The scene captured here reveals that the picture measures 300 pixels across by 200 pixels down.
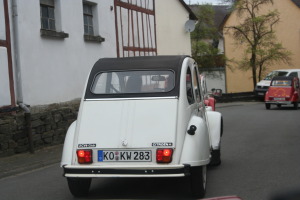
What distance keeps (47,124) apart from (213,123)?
5.47 m

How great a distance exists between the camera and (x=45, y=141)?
11.9 m

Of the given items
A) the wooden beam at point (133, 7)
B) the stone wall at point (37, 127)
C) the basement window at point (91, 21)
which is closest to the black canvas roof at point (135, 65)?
the stone wall at point (37, 127)

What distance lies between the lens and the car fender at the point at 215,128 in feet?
25.4

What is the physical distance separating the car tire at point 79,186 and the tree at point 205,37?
102ft

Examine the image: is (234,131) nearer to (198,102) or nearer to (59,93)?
(59,93)

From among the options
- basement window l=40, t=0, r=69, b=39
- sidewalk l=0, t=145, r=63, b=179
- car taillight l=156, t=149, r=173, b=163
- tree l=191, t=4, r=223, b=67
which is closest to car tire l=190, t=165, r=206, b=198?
car taillight l=156, t=149, r=173, b=163

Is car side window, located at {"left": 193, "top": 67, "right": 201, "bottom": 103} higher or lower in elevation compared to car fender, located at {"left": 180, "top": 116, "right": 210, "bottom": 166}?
higher

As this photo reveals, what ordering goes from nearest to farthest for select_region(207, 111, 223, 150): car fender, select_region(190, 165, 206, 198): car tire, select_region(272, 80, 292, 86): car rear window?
select_region(190, 165, 206, 198): car tire → select_region(207, 111, 223, 150): car fender → select_region(272, 80, 292, 86): car rear window

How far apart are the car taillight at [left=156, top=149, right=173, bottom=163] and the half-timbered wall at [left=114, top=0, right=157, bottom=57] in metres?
12.4

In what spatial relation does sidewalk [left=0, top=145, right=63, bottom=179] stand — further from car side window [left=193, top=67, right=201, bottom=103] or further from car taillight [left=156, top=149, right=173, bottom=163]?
car taillight [left=156, top=149, right=173, bottom=163]

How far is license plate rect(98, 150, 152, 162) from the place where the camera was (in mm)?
5742

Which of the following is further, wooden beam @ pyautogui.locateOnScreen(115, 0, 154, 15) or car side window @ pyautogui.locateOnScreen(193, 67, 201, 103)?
wooden beam @ pyautogui.locateOnScreen(115, 0, 154, 15)

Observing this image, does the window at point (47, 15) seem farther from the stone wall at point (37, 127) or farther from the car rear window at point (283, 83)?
the car rear window at point (283, 83)

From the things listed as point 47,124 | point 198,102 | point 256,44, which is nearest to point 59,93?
point 47,124
